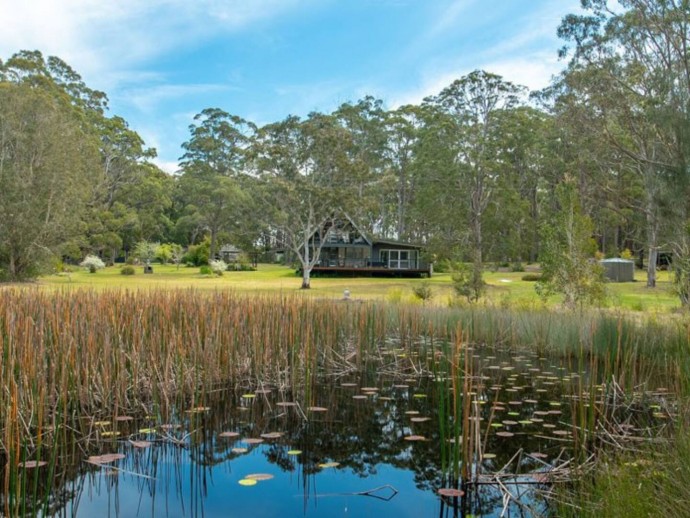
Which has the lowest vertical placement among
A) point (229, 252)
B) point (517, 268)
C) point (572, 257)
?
point (517, 268)

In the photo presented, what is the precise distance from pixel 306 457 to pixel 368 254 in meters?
32.9

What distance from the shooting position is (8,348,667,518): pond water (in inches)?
127

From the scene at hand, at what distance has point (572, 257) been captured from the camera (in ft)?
37.4

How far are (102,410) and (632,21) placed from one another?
17.7 m

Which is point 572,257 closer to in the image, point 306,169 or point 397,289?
point 397,289

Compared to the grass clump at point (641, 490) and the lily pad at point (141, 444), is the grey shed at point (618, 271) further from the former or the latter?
the lily pad at point (141, 444)

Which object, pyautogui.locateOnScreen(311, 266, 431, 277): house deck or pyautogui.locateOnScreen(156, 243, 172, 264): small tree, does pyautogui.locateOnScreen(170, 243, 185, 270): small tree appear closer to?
pyautogui.locateOnScreen(156, 243, 172, 264): small tree

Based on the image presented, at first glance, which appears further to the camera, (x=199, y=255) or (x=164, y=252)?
(x=199, y=255)

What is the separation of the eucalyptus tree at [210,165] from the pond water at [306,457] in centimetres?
3924

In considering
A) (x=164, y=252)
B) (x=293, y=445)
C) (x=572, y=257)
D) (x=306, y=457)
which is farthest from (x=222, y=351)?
(x=164, y=252)

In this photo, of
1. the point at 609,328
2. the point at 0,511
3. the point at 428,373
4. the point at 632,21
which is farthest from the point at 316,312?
the point at 632,21

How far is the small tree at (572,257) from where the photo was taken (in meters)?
11.3

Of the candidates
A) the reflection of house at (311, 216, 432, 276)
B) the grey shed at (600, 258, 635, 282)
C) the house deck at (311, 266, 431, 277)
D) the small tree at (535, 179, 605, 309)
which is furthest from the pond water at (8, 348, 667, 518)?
the reflection of house at (311, 216, 432, 276)

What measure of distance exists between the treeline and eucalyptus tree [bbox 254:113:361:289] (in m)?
0.07
